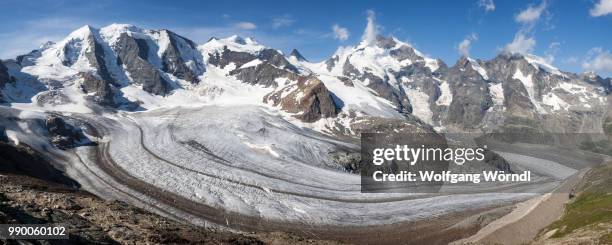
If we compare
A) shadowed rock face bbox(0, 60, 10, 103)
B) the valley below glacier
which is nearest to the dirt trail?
the valley below glacier

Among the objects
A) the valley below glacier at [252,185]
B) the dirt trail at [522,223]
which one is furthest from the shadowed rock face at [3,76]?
the dirt trail at [522,223]

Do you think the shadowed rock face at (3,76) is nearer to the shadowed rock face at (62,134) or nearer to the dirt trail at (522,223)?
the shadowed rock face at (62,134)

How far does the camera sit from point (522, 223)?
88.3 metres

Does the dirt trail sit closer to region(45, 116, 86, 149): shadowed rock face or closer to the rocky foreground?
the rocky foreground

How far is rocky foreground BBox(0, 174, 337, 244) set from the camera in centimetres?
3400

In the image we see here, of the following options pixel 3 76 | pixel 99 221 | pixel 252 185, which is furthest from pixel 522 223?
pixel 3 76

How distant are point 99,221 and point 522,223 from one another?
70998mm

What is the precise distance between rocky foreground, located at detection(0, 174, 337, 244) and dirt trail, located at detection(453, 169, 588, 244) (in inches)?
1608

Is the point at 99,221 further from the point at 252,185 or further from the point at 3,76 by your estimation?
the point at 3,76

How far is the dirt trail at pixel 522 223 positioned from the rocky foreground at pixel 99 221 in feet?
134

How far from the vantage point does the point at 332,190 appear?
111 m

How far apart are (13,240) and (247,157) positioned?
103112mm

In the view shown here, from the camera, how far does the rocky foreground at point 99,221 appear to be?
112 ft

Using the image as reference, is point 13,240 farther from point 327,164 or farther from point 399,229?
point 327,164
